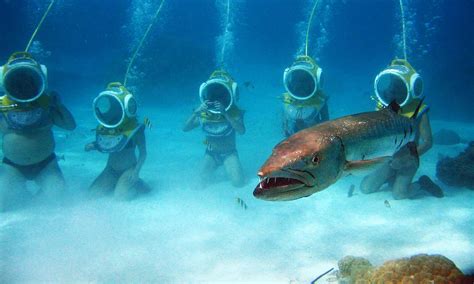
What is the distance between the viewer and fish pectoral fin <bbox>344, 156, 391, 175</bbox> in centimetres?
178

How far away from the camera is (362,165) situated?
1.79 meters

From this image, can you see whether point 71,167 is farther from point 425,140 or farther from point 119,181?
point 425,140

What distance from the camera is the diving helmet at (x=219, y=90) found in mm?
6785

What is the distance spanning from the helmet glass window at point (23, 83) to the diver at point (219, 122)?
305 cm

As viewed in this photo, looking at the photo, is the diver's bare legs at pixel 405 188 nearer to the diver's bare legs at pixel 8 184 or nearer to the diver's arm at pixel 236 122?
the diver's arm at pixel 236 122

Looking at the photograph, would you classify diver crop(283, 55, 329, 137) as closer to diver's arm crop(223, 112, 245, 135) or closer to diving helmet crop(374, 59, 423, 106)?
diving helmet crop(374, 59, 423, 106)

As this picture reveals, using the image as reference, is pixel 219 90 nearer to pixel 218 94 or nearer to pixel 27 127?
pixel 218 94

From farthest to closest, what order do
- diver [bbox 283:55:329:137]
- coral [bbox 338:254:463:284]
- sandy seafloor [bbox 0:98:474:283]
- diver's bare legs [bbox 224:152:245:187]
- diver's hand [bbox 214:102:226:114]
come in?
1. diver's bare legs [bbox 224:152:245:187]
2. diver's hand [bbox 214:102:226:114]
3. diver [bbox 283:55:329:137]
4. sandy seafloor [bbox 0:98:474:283]
5. coral [bbox 338:254:463:284]

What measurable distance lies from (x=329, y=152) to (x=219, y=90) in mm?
5959

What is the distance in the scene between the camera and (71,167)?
367 inches

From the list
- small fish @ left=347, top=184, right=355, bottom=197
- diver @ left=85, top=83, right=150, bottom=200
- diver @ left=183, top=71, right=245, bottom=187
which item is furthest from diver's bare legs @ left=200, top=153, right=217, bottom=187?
small fish @ left=347, top=184, right=355, bottom=197

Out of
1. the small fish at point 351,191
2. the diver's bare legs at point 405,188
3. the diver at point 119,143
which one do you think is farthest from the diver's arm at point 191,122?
the diver's bare legs at point 405,188

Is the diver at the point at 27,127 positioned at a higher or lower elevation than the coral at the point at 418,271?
lower

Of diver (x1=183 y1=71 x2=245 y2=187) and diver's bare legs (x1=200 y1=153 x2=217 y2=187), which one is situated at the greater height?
diver (x1=183 y1=71 x2=245 y2=187)
